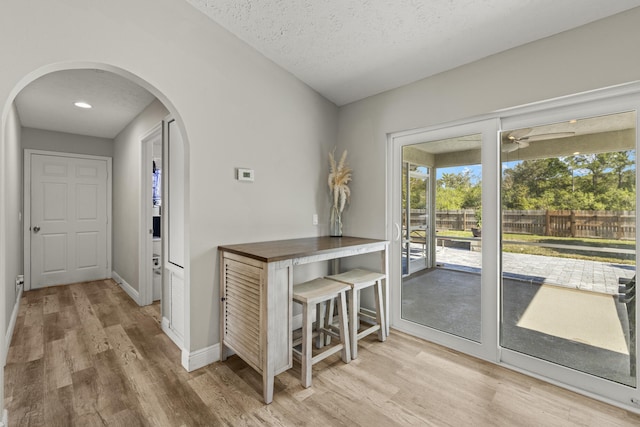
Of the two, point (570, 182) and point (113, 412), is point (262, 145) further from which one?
point (570, 182)

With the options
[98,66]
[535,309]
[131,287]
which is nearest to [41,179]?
[131,287]

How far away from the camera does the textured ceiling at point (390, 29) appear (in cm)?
180

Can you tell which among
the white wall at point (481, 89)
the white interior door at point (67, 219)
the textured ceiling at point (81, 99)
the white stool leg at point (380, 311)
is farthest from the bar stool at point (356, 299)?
the white interior door at point (67, 219)

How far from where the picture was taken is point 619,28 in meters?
1.71

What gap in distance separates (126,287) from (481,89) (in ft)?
16.1

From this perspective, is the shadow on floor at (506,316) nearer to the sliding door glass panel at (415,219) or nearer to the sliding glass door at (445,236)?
the sliding glass door at (445,236)

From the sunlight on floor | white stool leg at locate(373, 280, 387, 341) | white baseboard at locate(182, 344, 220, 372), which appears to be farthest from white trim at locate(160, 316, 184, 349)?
the sunlight on floor

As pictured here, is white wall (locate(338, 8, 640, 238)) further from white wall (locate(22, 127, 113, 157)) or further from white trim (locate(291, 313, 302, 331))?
white wall (locate(22, 127, 113, 157))

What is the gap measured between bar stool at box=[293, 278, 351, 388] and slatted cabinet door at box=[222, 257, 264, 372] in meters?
0.30

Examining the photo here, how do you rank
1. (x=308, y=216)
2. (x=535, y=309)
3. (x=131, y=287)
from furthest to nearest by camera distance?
(x=131, y=287), (x=308, y=216), (x=535, y=309)

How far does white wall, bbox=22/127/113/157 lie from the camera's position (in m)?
4.21

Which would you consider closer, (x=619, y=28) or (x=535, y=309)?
(x=619, y=28)

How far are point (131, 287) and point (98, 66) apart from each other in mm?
3096

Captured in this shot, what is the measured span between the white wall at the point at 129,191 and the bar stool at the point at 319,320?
2.35 metres
